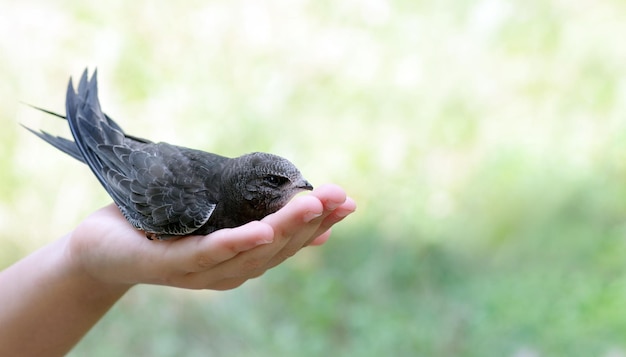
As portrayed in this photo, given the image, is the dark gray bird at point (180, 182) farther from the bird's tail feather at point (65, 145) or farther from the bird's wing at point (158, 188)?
the bird's tail feather at point (65, 145)

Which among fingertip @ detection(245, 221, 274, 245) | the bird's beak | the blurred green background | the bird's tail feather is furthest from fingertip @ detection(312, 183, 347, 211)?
the blurred green background

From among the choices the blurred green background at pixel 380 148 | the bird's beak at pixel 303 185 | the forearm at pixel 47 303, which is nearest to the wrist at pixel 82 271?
the forearm at pixel 47 303

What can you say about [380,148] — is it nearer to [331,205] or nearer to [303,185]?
[303,185]

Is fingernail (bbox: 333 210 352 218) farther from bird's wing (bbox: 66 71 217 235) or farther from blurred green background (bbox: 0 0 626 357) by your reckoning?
blurred green background (bbox: 0 0 626 357)

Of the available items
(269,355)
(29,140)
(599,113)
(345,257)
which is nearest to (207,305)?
(269,355)

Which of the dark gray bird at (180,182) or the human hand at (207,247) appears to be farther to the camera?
the dark gray bird at (180,182)

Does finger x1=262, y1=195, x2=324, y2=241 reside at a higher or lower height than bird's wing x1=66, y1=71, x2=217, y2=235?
lower

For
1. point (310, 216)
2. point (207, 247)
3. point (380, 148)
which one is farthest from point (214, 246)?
point (380, 148)
